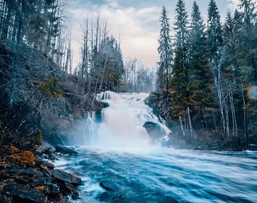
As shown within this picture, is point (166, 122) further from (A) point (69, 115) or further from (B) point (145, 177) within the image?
(B) point (145, 177)

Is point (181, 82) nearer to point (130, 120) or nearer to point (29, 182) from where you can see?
point (130, 120)

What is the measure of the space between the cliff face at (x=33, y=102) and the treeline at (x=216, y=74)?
12.0 metres

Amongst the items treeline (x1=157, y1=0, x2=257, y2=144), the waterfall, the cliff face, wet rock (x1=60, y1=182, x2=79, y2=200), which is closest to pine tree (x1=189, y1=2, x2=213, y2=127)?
treeline (x1=157, y1=0, x2=257, y2=144)

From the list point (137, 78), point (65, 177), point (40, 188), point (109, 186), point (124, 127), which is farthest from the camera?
point (137, 78)

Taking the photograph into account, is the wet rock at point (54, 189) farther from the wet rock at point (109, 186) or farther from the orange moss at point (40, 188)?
the wet rock at point (109, 186)

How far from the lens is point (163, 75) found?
3048 cm

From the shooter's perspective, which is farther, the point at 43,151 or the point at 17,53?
the point at 43,151

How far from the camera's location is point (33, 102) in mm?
9516

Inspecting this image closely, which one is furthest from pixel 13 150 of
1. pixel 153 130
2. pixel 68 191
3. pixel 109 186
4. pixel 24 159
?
pixel 153 130

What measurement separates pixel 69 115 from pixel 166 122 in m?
13.4

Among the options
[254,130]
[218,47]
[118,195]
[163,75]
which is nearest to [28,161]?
[118,195]

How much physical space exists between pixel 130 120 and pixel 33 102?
14571 millimetres

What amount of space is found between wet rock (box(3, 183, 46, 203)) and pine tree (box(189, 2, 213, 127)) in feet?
60.0

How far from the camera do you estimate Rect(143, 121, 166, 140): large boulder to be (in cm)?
2039
